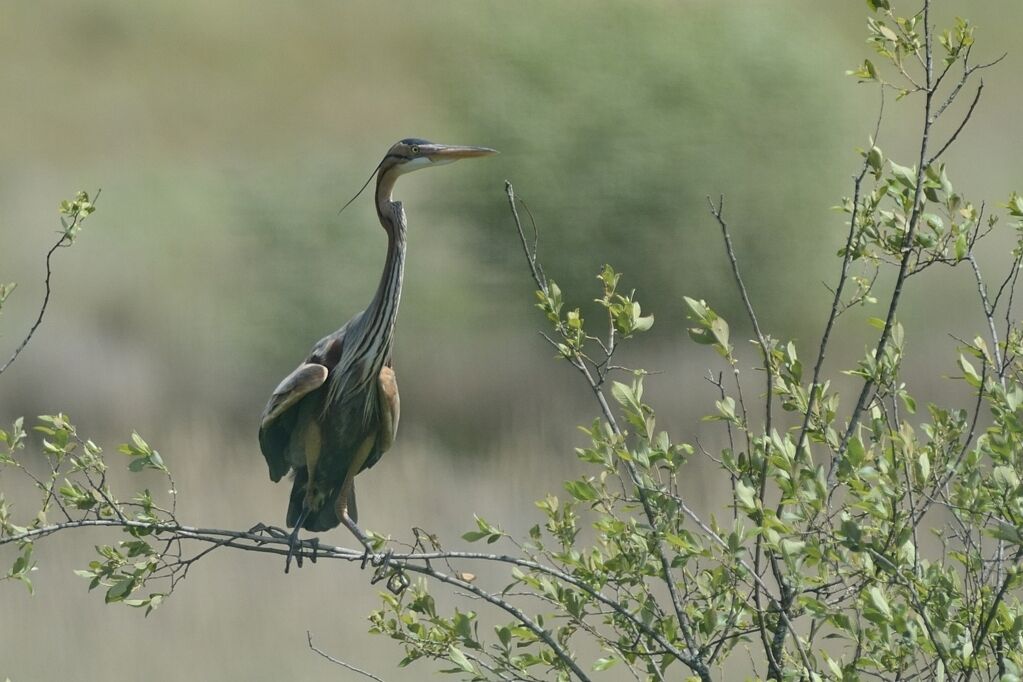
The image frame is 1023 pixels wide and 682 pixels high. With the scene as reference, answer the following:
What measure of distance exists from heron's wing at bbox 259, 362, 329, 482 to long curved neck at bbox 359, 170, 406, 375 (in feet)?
0.50

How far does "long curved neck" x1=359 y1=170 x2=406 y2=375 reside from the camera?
13.1 feet

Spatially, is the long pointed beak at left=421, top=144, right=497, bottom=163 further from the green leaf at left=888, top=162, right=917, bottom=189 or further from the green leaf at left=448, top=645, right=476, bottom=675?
the green leaf at left=448, top=645, right=476, bottom=675

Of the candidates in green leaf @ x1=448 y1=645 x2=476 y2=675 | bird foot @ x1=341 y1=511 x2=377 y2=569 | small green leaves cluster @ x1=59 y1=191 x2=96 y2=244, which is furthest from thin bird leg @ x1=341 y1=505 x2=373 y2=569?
small green leaves cluster @ x1=59 y1=191 x2=96 y2=244

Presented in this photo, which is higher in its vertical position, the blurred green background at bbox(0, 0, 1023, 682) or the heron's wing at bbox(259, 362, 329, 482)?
the blurred green background at bbox(0, 0, 1023, 682)

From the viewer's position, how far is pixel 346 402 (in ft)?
14.0


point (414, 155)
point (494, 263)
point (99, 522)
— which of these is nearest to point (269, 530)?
point (99, 522)

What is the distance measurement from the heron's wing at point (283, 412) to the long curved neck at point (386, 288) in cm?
15

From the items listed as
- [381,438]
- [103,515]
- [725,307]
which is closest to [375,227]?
[725,307]

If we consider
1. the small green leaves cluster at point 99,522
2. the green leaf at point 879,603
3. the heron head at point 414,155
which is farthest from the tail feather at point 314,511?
the green leaf at point 879,603

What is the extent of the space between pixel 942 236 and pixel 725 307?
10.8 meters

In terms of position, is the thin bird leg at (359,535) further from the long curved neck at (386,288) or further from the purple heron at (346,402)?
the long curved neck at (386,288)

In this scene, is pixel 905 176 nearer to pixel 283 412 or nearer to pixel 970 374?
pixel 970 374

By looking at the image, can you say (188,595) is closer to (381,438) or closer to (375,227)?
(381,438)

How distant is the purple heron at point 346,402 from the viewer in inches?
160
